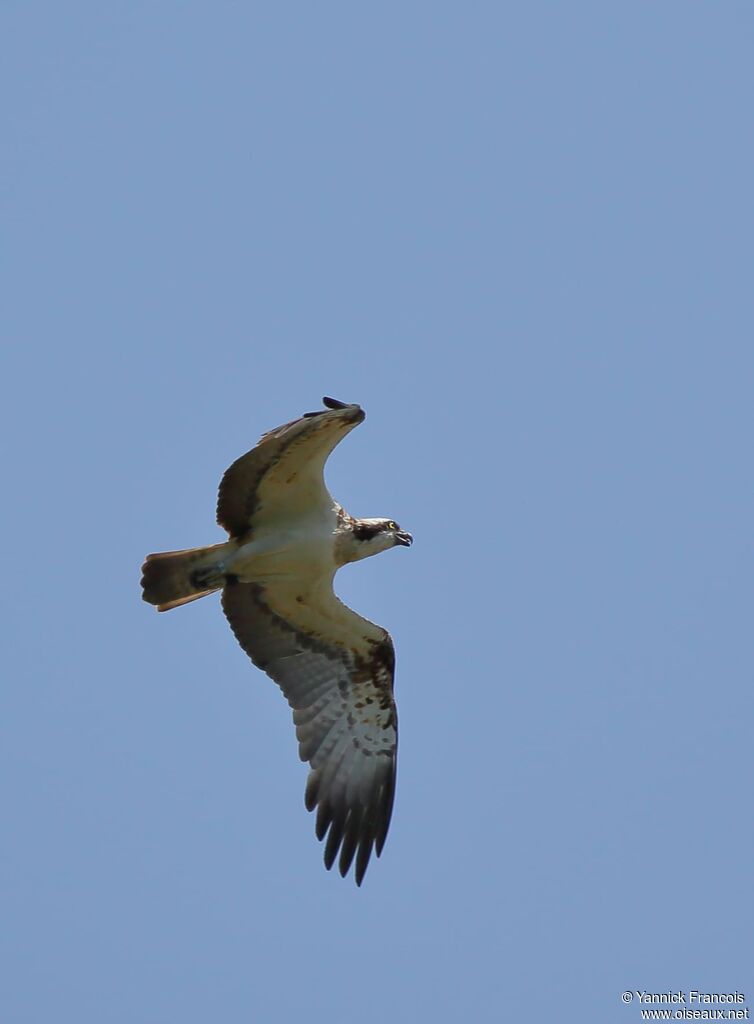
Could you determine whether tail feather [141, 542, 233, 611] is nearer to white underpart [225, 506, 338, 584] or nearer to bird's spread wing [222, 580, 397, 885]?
white underpart [225, 506, 338, 584]

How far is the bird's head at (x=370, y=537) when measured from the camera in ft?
38.3

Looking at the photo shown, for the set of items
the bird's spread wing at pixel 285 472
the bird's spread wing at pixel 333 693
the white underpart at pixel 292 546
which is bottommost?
the bird's spread wing at pixel 333 693

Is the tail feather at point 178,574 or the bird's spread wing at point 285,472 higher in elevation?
the bird's spread wing at point 285,472

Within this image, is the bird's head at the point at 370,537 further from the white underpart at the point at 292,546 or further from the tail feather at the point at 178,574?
the tail feather at the point at 178,574

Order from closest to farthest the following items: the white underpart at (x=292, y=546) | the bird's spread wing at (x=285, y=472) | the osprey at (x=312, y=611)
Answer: the bird's spread wing at (x=285, y=472) < the osprey at (x=312, y=611) < the white underpart at (x=292, y=546)

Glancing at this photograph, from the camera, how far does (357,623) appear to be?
11969 mm

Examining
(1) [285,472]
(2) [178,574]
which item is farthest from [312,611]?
(1) [285,472]

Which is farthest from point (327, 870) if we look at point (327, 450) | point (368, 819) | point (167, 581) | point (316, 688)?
point (327, 450)

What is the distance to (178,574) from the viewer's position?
11422 millimetres

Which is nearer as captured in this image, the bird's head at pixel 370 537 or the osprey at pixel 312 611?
the osprey at pixel 312 611

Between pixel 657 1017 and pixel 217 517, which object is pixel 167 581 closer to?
pixel 217 517

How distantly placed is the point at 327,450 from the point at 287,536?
35.1 inches

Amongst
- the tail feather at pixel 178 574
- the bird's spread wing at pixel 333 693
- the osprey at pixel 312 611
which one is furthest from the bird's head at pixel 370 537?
the tail feather at pixel 178 574

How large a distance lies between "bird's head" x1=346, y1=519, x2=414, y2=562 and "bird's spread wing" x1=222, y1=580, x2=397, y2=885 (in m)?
0.41
